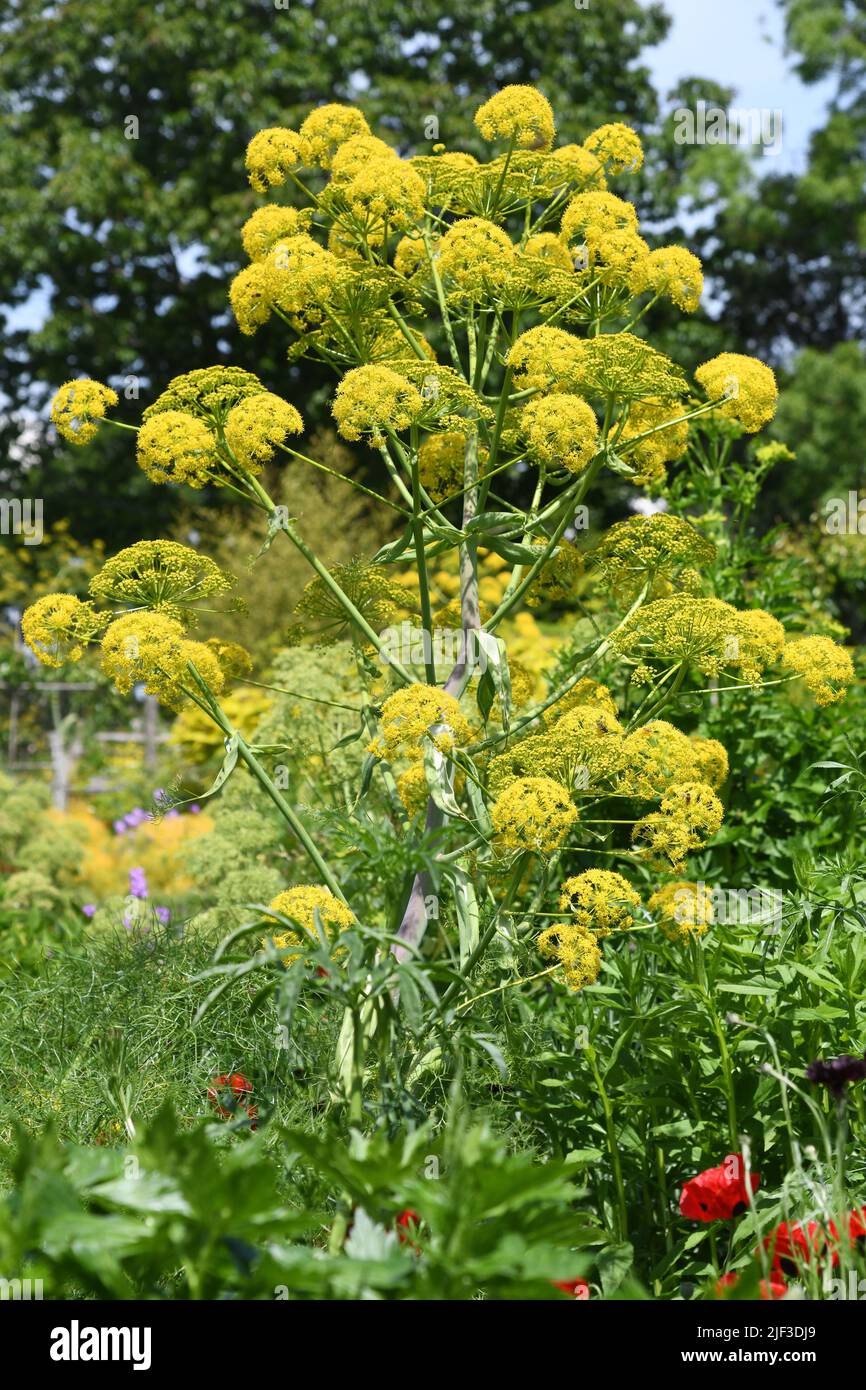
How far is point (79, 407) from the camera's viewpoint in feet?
11.3

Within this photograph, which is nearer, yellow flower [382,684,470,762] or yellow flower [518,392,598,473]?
yellow flower [382,684,470,762]

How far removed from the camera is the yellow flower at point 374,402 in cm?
306

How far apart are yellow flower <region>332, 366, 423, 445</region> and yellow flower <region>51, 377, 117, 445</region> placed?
70 cm

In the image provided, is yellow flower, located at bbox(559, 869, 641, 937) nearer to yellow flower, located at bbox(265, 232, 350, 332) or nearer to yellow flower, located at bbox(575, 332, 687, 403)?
yellow flower, located at bbox(575, 332, 687, 403)

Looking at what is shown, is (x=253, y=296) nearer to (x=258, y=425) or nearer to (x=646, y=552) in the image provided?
(x=258, y=425)

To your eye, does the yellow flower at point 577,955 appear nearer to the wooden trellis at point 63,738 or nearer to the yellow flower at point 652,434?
the yellow flower at point 652,434

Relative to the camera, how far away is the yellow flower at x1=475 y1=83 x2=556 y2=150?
3623 mm

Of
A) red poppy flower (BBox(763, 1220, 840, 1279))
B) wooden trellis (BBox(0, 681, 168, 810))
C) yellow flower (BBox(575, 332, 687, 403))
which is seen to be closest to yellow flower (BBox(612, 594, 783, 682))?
yellow flower (BBox(575, 332, 687, 403))

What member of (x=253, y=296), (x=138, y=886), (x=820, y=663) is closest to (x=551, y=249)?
(x=253, y=296)

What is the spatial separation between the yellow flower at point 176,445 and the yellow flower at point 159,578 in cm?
18

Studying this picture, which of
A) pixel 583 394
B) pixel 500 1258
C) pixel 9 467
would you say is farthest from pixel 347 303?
pixel 9 467

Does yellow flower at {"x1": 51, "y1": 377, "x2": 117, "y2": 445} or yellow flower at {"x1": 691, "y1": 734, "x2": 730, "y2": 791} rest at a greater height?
yellow flower at {"x1": 51, "y1": 377, "x2": 117, "y2": 445}

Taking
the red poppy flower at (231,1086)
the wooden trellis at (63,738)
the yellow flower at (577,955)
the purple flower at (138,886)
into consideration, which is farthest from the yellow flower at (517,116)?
the wooden trellis at (63,738)
